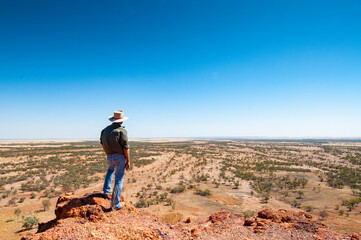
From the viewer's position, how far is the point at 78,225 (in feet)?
11.3

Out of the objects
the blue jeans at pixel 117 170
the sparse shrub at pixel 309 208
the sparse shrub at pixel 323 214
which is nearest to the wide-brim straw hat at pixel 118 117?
the blue jeans at pixel 117 170

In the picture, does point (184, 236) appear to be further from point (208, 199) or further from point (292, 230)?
point (208, 199)

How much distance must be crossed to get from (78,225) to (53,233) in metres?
0.39

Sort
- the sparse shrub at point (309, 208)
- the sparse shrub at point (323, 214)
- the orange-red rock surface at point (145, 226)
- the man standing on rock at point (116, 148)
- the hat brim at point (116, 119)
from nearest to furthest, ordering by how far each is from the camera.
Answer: the orange-red rock surface at point (145, 226) < the man standing on rock at point (116, 148) < the hat brim at point (116, 119) < the sparse shrub at point (323, 214) < the sparse shrub at point (309, 208)

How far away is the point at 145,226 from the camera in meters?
4.05

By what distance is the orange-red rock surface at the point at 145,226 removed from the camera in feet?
10.9

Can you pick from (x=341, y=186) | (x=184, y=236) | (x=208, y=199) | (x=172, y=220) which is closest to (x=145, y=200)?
(x=208, y=199)

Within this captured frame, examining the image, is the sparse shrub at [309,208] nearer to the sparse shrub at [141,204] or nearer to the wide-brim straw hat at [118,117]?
the sparse shrub at [141,204]

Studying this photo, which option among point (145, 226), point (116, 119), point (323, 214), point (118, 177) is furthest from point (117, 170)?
point (323, 214)

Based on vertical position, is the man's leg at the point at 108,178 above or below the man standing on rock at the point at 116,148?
below

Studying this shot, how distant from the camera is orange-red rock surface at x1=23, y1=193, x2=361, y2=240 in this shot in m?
3.33

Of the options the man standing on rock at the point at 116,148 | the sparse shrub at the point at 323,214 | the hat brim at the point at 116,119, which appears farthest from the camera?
the sparse shrub at the point at 323,214

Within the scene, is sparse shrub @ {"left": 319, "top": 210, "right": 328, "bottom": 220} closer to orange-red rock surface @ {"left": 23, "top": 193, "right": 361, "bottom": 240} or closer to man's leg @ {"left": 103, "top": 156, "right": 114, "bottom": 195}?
orange-red rock surface @ {"left": 23, "top": 193, "right": 361, "bottom": 240}

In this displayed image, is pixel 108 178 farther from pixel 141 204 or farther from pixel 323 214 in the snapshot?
pixel 323 214
